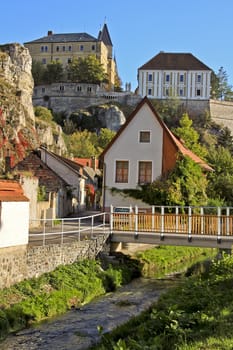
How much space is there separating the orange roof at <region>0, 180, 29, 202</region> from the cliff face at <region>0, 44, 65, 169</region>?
30.3 m

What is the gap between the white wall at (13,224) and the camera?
1700 cm

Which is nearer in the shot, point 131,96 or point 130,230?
point 130,230

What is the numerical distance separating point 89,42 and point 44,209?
97.1 metres

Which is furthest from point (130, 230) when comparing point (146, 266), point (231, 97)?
point (231, 97)

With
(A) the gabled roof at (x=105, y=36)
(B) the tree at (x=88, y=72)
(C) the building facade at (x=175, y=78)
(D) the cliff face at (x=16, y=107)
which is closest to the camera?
(D) the cliff face at (x=16, y=107)

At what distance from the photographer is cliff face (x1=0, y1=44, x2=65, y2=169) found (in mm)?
54531

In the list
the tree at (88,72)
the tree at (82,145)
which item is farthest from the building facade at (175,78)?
the tree at (82,145)

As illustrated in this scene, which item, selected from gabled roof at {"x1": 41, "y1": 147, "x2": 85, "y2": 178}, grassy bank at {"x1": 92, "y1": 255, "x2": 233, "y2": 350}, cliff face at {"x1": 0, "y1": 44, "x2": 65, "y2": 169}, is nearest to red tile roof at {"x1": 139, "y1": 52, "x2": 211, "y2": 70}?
cliff face at {"x1": 0, "y1": 44, "x2": 65, "y2": 169}

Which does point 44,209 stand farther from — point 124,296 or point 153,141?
point 124,296

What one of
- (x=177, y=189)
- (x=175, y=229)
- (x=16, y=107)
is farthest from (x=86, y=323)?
(x=16, y=107)

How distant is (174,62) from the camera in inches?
4250

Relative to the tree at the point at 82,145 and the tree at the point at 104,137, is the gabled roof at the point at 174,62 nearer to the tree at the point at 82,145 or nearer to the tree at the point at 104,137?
the tree at the point at 104,137

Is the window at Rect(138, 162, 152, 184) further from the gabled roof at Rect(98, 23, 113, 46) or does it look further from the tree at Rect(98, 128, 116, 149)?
the gabled roof at Rect(98, 23, 113, 46)

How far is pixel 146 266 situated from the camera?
28.0 metres
